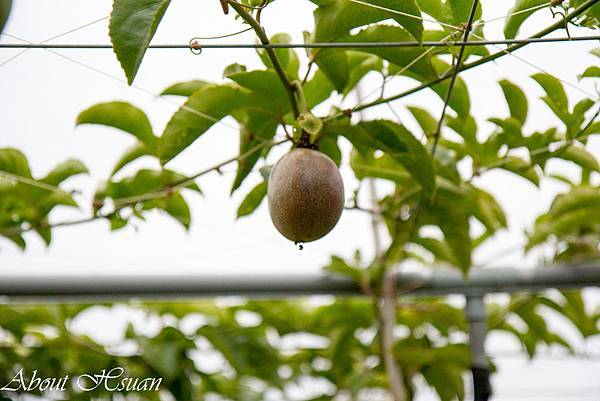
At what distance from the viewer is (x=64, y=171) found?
1.50m

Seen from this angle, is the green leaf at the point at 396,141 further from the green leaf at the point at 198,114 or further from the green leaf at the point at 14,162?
the green leaf at the point at 14,162

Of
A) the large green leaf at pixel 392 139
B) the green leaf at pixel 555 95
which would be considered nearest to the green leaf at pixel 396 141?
the large green leaf at pixel 392 139

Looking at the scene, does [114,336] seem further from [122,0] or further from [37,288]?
[122,0]

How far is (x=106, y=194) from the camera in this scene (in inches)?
60.4

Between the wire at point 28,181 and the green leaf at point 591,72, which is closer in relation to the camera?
the green leaf at point 591,72

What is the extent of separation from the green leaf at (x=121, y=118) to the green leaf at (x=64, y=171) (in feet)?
0.48

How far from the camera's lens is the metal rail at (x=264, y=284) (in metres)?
1.51

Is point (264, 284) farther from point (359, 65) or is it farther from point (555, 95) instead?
point (555, 95)

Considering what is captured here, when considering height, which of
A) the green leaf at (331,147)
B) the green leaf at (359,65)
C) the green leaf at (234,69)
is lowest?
the green leaf at (331,147)

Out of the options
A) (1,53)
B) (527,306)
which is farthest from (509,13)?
(527,306)

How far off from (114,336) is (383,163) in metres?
1.39

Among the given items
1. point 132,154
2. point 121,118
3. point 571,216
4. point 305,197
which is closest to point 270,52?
point 305,197

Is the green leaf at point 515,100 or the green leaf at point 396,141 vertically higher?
the green leaf at point 515,100

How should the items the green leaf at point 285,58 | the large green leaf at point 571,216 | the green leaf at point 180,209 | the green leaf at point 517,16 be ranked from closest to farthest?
the green leaf at point 517,16
the green leaf at point 285,58
the green leaf at point 180,209
the large green leaf at point 571,216
